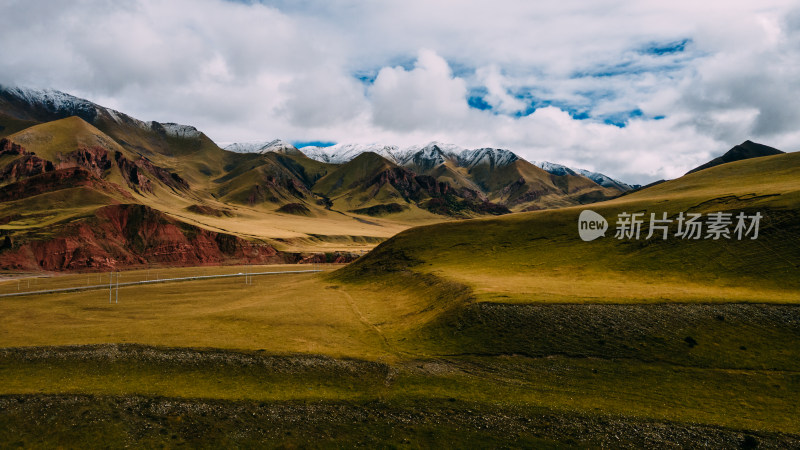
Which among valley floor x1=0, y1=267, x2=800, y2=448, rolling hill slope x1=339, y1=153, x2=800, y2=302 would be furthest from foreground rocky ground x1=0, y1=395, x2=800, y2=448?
rolling hill slope x1=339, y1=153, x2=800, y2=302

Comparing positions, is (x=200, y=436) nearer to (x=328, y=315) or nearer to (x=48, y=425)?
(x=48, y=425)

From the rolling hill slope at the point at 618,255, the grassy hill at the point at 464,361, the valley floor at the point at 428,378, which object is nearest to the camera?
the valley floor at the point at 428,378

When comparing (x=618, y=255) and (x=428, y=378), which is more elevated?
(x=618, y=255)

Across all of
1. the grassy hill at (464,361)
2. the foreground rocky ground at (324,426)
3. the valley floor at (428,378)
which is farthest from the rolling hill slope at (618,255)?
the foreground rocky ground at (324,426)

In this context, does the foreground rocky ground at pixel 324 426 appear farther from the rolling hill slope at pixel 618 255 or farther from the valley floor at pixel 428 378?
the rolling hill slope at pixel 618 255

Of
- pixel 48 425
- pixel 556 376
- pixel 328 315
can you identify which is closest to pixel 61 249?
pixel 328 315

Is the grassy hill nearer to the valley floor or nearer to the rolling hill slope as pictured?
the valley floor

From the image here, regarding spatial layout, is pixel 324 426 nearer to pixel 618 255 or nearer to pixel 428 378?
pixel 428 378

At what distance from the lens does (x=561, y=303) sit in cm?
6038

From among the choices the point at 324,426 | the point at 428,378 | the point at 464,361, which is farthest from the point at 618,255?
the point at 324,426

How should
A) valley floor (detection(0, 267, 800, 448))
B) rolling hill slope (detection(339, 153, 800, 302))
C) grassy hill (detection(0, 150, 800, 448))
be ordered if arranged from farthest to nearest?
1. rolling hill slope (detection(339, 153, 800, 302))
2. grassy hill (detection(0, 150, 800, 448))
3. valley floor (detection(0, 267, 800, 448))

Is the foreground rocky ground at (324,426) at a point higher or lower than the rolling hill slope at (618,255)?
lower

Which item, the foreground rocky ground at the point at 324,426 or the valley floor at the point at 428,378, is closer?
the foreground rocky ground at the point at 324,426

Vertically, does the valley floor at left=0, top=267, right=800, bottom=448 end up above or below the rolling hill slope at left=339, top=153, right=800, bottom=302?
below
